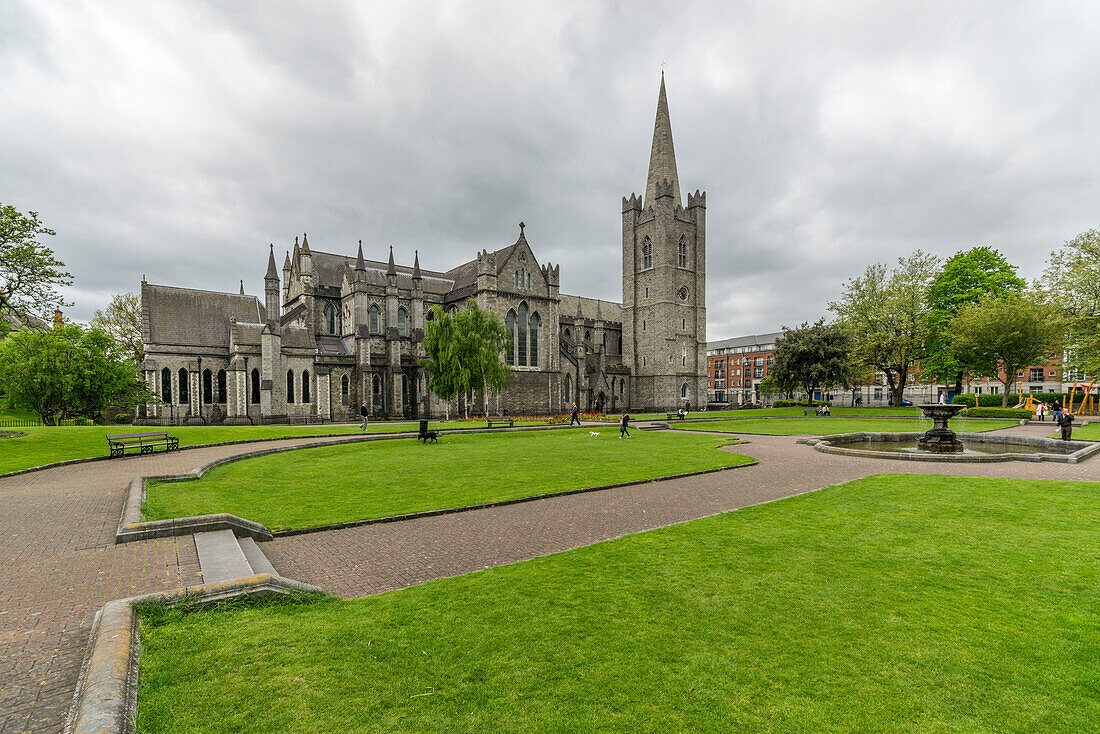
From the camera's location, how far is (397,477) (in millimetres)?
13211

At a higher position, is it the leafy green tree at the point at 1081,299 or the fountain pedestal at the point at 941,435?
the leafy green tree at the point at 1081,299

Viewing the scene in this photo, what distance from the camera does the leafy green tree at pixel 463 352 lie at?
34.5 m

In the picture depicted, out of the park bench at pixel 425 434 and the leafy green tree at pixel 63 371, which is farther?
the leafy green tree at pixel 63 371

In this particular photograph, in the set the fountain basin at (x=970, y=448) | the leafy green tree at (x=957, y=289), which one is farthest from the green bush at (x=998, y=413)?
the fountain basin at (x=970, y=448)

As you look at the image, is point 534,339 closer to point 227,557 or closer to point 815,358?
point 815,358

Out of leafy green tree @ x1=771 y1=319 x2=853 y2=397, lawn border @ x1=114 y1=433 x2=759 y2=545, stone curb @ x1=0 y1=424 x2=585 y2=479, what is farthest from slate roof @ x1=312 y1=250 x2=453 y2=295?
lawn border @ x1=114 y1=433 x2=759 y2=545

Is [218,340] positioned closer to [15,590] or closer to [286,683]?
[15,590]

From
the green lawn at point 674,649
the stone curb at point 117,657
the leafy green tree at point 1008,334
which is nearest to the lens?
the stone curb at point 117,657

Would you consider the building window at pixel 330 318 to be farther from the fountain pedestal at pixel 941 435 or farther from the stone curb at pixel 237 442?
the fountain pedestal at pixel 941 435

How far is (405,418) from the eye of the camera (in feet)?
150

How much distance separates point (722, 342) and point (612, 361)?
6906 centimetres

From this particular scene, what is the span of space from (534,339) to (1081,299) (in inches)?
1696

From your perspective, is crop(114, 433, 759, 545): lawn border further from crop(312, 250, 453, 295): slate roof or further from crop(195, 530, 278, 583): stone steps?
crop(312, 250, 453, 295): slate roof

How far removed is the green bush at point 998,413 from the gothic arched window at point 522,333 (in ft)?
119
